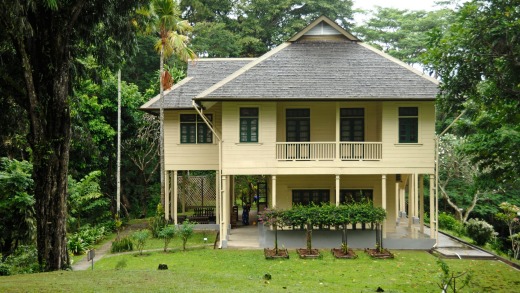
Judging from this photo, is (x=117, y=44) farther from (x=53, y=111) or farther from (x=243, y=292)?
(x=243, y=292)

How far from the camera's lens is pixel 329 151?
21.1 m

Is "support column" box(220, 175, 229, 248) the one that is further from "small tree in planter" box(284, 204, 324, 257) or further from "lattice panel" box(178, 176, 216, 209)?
"lattice panel" box(178, 176, 216, 209)

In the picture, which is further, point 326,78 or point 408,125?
point 326,78

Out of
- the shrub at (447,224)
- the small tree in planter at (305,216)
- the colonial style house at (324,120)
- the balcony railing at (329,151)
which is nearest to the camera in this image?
the small tree in planter at (305,216)

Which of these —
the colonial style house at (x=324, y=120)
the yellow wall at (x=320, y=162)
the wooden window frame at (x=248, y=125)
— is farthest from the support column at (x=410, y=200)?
the wooden window frame at (x=248, y=125)

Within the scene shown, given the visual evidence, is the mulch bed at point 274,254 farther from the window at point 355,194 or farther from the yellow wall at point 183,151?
the yellow wall at point 183,151

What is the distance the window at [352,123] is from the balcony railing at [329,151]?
3.22 feet

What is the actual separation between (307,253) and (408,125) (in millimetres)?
6808

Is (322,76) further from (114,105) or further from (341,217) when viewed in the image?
(114,105)

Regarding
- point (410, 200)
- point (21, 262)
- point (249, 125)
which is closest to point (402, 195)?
point (410, 200)

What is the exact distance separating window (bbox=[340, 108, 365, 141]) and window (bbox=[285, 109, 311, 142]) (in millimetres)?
1482

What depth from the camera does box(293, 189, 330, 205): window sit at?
2312 cm

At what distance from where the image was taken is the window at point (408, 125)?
20.7 meters

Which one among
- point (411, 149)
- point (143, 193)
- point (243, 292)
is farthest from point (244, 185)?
point (243, 292)
